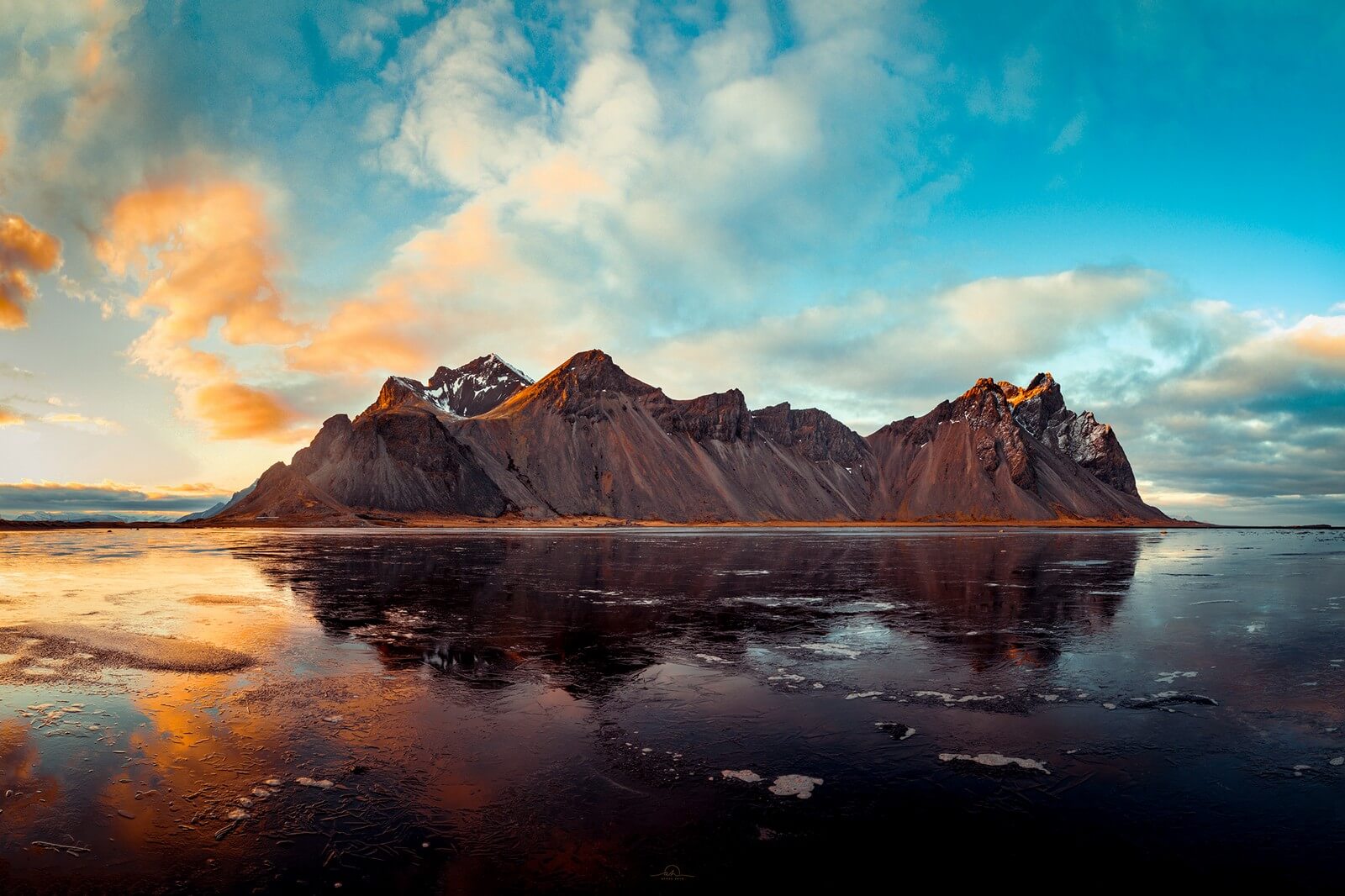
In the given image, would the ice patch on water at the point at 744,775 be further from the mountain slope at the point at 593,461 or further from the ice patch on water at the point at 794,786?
the mountain slope at the point at 593,461

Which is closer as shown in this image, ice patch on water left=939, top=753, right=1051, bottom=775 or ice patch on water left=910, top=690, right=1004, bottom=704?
ice patch on water left=939, top=753, right=1051, bottom=775

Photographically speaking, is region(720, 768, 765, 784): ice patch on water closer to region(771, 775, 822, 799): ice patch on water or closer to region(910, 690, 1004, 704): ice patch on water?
region(771, 775, 822, 799): ice patch on water

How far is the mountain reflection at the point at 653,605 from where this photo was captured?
14.8 metres

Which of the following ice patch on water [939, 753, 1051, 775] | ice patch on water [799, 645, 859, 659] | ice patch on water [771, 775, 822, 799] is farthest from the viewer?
ice patch on water [799, 645, 859, 659]

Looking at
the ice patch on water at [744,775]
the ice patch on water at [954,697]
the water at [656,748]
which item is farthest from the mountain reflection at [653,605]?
the ice patch on water at [744,775]

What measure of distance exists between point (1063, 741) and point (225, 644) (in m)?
16.6

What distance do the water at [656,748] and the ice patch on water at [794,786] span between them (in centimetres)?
6

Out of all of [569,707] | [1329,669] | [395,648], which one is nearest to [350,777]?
[569,707]

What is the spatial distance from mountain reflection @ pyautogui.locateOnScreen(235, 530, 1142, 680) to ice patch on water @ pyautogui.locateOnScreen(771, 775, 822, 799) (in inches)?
181

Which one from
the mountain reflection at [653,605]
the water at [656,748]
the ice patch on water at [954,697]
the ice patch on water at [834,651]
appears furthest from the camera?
the mountain reflection at [653,605]

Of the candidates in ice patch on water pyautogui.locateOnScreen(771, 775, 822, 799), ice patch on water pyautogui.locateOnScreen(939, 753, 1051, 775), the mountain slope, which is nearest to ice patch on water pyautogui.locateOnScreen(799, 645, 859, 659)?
ice patch on water pyautogui.locateOnScreen(939, 753, 1051, 775)

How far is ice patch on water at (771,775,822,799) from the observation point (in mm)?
7340

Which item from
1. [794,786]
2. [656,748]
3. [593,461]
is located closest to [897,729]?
[794,786]

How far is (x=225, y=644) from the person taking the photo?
15.4 metres
